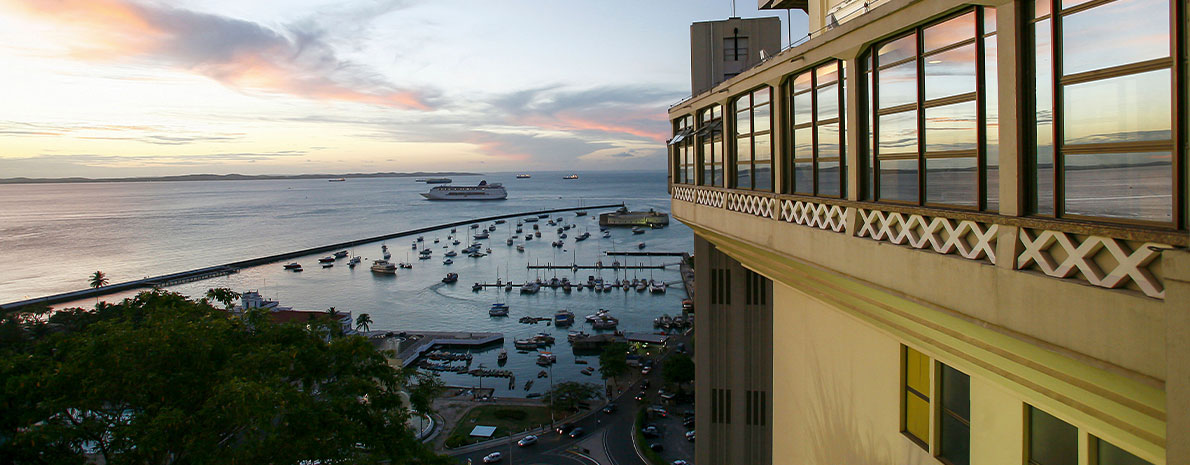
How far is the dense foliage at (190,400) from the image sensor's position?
603 cm

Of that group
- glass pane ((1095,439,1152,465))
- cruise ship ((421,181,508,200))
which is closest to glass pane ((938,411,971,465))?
glass pane ((1095,439,1152,465))

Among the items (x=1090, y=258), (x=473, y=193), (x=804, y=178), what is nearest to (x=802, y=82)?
(x=804, y=178)

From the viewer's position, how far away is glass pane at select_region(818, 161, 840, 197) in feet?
17.2

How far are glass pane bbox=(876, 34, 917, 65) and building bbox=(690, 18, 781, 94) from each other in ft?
23.9

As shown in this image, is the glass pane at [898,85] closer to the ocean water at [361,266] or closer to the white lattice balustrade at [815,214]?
the white lattice balustrade at [815,214]

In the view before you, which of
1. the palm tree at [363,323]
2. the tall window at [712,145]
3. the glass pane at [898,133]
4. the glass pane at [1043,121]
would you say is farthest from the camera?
the palm tree at [363,323]

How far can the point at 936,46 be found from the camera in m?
3.92

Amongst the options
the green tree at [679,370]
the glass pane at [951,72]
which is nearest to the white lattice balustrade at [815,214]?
the glass pane at [951,72]

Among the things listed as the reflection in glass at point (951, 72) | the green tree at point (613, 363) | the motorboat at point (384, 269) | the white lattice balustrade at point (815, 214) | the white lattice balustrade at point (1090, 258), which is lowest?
the green tree at point (613, 363)

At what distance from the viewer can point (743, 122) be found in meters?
7.33

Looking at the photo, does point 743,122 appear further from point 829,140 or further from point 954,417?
point 954,417

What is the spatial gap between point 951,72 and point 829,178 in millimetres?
1648

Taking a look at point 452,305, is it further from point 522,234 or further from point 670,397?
point 522,234

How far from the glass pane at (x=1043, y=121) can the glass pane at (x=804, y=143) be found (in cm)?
258
